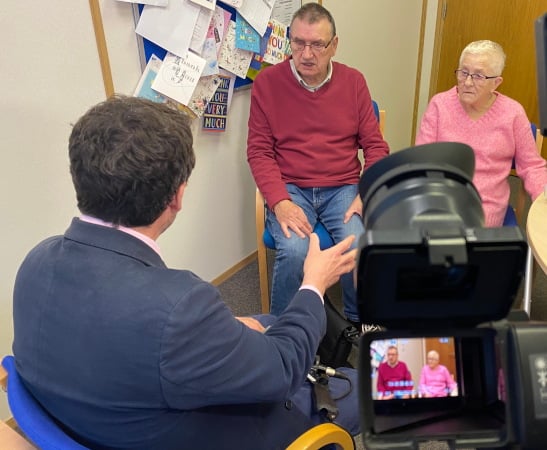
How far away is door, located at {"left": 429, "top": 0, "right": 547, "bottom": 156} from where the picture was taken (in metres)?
3.26

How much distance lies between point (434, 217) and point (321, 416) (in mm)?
797

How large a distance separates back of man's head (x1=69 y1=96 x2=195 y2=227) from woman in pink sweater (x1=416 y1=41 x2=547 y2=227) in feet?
4.42

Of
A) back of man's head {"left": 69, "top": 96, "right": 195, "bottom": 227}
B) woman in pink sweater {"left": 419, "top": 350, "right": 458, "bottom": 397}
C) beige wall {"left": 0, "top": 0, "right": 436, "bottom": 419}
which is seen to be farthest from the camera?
beige wall {"left": 0, "top": 0, "right": 436, "bottom": 419}

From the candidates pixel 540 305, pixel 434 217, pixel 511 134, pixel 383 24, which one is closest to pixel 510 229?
pixel 434 217

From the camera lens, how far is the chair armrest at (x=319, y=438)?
925 millimetres

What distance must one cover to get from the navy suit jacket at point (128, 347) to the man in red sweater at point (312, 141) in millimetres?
1125

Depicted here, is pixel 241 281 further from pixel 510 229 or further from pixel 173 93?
pixel 510 229

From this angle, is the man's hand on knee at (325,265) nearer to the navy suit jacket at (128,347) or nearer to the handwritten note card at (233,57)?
the navy suit jacket at (128,347)

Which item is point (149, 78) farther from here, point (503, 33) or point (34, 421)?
point (503, 33)

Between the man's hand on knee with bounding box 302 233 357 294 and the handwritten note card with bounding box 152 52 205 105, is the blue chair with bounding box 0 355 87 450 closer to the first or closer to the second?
the man's hand on knee with bounding box 302 233 357 294

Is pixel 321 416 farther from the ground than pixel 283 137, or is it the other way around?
pixel 283 137

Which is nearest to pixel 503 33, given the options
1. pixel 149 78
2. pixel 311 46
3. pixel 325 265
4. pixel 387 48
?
pixel 387 48

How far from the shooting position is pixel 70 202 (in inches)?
69.7

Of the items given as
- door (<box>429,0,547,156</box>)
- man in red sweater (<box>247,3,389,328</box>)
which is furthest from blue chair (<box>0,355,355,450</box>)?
door (<box>429,0,547,156</box>)
